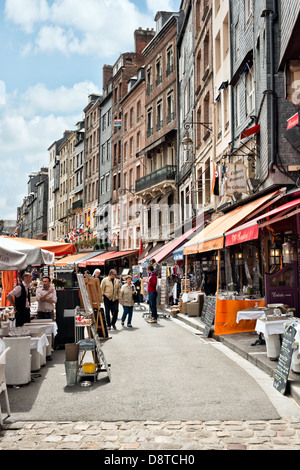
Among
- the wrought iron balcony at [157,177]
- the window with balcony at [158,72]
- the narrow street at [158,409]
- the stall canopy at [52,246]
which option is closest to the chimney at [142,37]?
the window with balcony at [158,72]

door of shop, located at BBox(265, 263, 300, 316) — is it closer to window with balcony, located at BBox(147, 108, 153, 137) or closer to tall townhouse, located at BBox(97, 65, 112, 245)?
window with balcony, located at BBox(147, 108, 153, 137)

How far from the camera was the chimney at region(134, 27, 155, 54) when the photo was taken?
44.3 metres

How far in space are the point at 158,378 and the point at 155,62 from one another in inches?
1242

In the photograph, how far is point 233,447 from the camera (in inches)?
185

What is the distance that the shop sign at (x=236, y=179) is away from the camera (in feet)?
47.7

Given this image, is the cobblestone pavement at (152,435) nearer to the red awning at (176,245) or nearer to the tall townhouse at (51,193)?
the red awning at (176,245)

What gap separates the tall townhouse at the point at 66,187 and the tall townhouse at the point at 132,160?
64.6 feet

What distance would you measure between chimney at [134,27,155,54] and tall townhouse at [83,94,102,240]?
27.6ft

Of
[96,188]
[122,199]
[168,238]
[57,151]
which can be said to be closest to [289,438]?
[168,238]

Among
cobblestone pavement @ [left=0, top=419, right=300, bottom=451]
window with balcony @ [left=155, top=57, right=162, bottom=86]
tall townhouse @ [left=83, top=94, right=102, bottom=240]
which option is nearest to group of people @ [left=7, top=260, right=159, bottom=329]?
cobblestone pavement @ [left=0, top=419, right=300, bottom=451]

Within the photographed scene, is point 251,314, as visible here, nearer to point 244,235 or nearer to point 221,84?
point 244,235

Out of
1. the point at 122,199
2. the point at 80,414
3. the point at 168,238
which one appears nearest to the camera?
the point at 80,414

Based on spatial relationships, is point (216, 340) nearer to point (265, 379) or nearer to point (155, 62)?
point (265, 379)

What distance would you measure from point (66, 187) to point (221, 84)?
160 feet
